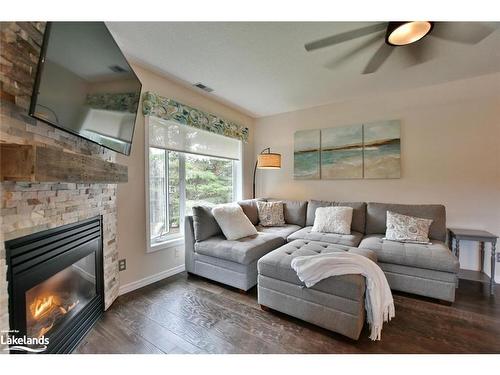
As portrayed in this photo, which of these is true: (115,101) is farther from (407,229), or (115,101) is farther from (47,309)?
(407,229)

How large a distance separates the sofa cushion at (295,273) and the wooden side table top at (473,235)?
1227mm

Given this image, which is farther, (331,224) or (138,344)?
(331,224)

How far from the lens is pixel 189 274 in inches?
102

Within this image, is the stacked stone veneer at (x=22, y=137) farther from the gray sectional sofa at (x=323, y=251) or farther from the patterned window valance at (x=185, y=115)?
the gray sectional sofa at (x=323, y=251)

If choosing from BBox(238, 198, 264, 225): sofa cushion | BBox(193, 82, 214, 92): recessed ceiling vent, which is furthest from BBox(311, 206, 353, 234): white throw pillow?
BBox(193, 82, 214, 92): recessed ceiling vent

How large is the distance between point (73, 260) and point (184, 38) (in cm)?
202

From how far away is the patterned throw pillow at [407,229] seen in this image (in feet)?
7.60

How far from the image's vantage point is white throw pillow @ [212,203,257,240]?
8.25 ft

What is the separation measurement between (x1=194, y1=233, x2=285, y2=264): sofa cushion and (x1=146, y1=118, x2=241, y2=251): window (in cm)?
54

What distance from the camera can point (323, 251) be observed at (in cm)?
199

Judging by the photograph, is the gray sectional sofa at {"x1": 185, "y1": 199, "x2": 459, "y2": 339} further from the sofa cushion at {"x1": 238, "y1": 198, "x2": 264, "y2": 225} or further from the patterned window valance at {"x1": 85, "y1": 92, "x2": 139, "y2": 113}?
the patterned window valance at {"x1": 85, "y1": 92, "x2": 139, "y2": 113}

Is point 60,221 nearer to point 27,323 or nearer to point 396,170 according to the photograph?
point 27,323

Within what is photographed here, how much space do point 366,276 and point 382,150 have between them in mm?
2186
